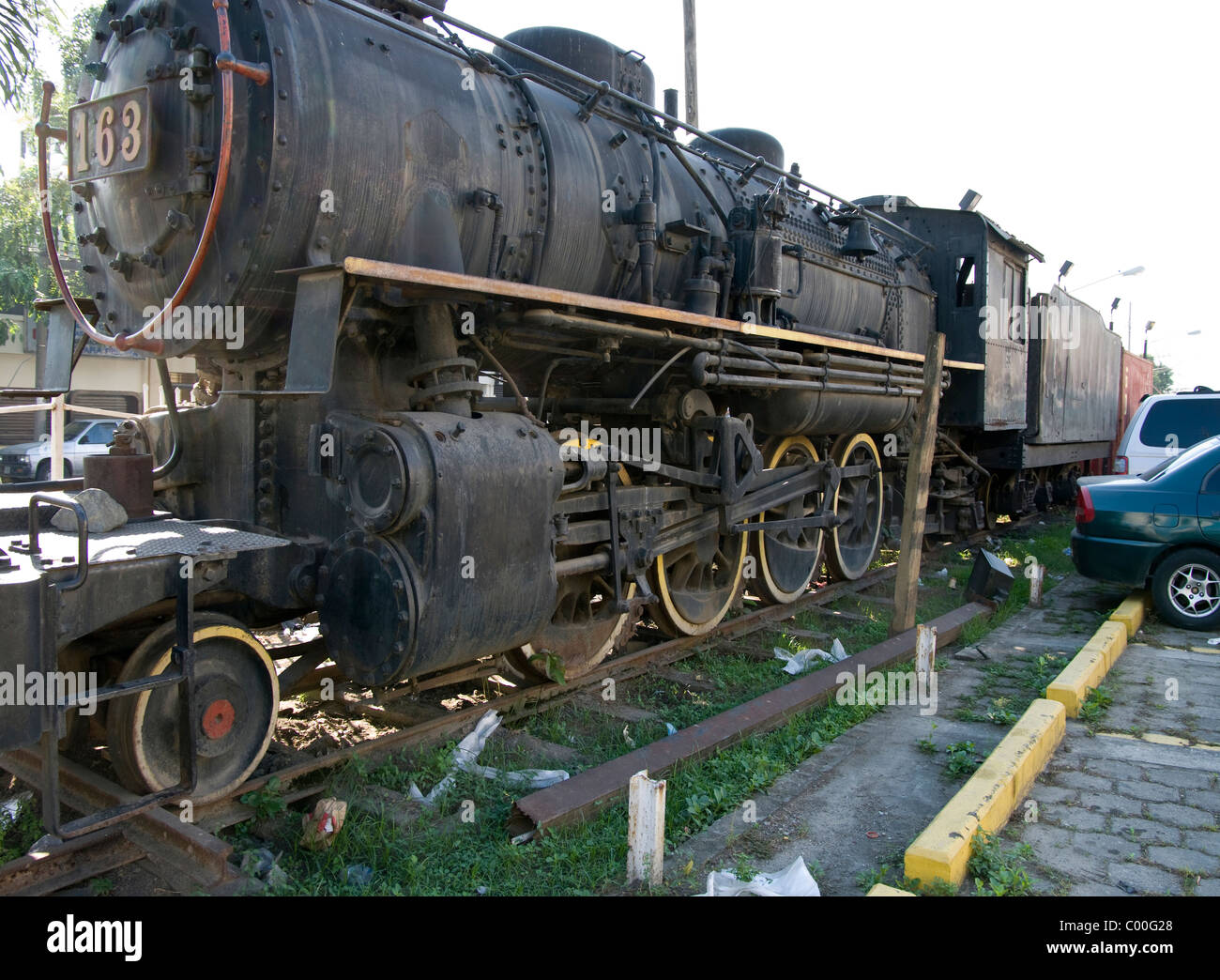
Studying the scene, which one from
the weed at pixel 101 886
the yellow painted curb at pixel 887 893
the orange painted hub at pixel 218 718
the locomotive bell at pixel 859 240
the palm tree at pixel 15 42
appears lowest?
the weed at pixel 101 886

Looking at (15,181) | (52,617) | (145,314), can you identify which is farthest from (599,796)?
(15,181)

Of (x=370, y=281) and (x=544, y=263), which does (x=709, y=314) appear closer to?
(x=544, y=263)

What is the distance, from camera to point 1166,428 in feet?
35.5

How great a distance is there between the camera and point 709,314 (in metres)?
5.55

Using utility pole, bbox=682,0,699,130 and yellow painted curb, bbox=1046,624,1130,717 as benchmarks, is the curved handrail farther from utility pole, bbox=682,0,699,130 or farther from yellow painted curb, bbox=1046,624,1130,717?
utility pole, bbox=682,0,699,130

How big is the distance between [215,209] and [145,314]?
90cm

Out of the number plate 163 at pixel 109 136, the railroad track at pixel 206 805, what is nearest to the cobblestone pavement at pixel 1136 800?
the railroad track at pixel 206 805

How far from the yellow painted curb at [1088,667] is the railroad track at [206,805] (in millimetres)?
2328

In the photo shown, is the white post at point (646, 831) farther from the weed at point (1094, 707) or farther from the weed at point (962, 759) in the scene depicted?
the weed at point (1094, 707)

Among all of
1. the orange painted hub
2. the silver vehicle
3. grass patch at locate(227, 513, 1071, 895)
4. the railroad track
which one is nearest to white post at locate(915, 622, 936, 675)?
grass patch at locate(227, 513, 1071, 895)

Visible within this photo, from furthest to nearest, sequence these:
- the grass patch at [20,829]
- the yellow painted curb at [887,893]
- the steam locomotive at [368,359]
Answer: the steam locomotive at [368,359] < the grass patch at [20,829] < the yellow painted curb at [887,893]

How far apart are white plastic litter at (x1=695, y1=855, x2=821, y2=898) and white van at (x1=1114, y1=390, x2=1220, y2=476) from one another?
9.50 meters

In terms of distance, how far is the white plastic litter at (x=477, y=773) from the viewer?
12.1ft

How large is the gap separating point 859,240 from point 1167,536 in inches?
133
